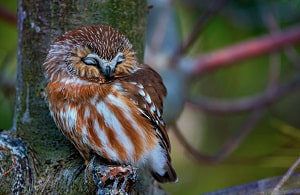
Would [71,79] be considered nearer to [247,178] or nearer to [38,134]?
[38,134]

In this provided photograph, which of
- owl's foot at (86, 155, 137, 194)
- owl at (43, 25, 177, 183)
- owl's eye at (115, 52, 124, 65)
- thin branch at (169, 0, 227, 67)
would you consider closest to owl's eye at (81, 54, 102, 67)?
owl at (43, 25, 177, 183)

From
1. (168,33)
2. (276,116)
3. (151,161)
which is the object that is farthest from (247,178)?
(151,161)

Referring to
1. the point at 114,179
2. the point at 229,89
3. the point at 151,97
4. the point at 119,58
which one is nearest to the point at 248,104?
the point at 229,89

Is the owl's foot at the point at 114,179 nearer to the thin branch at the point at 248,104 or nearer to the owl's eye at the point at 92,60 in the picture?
the owl's eye at the point at 92,60

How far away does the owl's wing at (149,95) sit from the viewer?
3.20m

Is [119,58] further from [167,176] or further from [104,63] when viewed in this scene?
[167,176]

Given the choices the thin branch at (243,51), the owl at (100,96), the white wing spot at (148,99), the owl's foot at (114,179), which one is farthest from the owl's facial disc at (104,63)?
the thin branch at (243,51)

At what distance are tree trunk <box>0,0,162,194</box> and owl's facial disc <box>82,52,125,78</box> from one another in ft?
0.59

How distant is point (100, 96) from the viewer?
3.07m

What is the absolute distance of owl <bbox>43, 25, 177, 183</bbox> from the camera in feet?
9.98

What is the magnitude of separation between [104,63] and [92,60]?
2.6 inches

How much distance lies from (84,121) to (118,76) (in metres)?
0.29

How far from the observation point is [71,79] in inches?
124

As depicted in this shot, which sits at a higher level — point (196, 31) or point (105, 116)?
point (196, 31)
